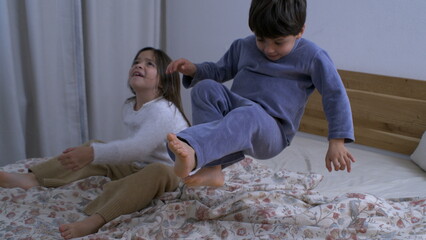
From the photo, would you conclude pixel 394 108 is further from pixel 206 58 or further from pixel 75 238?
pixel 75 238

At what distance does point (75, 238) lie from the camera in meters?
1.23

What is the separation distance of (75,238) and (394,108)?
1.84 meters

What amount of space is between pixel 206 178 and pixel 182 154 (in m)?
0.23

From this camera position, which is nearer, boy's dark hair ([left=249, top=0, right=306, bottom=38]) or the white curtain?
boy's dark hair ([left=249, top=0, right=306, bottom=38])

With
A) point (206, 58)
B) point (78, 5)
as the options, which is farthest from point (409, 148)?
point (78, 5)

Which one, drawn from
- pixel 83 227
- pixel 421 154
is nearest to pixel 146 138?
pixel 83 227

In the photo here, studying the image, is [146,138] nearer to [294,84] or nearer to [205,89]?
[205,89]

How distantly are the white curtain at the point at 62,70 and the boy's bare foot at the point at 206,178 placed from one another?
1512 mm

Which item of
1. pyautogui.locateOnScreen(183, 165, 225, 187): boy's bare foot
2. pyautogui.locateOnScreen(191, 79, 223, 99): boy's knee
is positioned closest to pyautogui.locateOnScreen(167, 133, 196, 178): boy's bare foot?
pyautogui.locateOnScreen(183, 165, 225, 187): boy's bare foot

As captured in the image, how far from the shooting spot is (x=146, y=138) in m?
1.50

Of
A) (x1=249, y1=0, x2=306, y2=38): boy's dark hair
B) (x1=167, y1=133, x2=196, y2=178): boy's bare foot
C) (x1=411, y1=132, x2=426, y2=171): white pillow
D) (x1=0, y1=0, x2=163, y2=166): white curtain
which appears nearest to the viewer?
(x1=167, y1=133, x2=196, y2=178): boy's bare foot

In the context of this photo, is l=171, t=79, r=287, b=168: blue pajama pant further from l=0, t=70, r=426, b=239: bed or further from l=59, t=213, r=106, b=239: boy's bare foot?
l=59, t=213, r=106, b=239: boy's bare foot

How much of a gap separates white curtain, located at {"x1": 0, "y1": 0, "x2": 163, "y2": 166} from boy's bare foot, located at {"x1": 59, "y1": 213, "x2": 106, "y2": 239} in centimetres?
110

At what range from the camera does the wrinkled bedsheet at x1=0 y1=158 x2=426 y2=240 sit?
1236 mm
